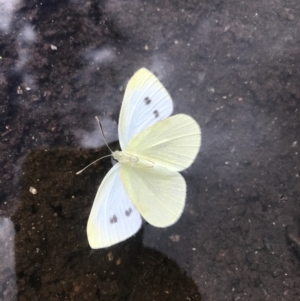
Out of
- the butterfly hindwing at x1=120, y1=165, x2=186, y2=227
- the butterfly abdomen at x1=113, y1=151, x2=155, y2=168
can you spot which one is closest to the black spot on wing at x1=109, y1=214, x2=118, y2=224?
the butterfly hindwing at x1=120, y1=165, x2=186, y2=227

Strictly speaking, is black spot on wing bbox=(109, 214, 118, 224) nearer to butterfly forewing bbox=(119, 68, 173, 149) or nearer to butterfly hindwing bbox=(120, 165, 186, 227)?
butterfly hindwing bbox=(120, 165, 186, 227)

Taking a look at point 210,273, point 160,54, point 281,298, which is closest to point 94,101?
point 160,54

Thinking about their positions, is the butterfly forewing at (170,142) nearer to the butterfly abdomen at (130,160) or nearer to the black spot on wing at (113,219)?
the butterfly abdomen at (130,160)

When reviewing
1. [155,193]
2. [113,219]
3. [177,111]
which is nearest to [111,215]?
[113,219]

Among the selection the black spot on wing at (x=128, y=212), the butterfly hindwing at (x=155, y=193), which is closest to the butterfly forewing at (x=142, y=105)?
the butterfly hindwing at (x=155, y=193)

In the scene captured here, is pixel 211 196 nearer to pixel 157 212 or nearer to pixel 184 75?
pixel 157 212

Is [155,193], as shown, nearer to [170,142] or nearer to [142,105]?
[170,142]
